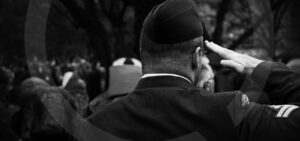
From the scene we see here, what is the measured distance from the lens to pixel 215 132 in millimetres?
2105

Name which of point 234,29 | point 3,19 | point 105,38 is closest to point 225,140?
point 105,38

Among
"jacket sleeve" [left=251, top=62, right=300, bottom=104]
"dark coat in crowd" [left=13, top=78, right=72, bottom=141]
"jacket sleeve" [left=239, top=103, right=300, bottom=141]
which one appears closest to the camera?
"jacket sleeve" [left=239, top=103, right=300, bottom=141]

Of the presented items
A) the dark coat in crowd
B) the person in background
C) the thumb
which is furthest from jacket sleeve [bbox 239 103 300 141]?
the person in background

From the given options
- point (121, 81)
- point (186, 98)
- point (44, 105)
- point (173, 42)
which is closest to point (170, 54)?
point (173, 42)

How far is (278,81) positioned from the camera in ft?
7.31

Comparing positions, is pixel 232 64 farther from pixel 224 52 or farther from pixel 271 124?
pixel 271 124

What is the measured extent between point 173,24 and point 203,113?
39 centimetres

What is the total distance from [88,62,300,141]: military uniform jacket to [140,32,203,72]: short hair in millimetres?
56

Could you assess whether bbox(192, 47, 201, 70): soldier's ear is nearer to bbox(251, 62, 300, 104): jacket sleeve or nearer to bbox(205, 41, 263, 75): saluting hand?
bbox(205, 41, 263, 75): saluting hand

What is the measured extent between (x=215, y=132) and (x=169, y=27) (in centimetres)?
46

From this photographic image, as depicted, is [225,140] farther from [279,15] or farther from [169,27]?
[279,15]

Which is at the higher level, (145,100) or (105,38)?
(145,100)

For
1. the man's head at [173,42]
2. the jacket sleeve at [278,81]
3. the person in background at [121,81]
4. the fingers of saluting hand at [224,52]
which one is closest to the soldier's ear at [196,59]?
the man's head at [173,42]

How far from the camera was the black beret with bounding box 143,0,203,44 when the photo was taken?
88.8 inches
